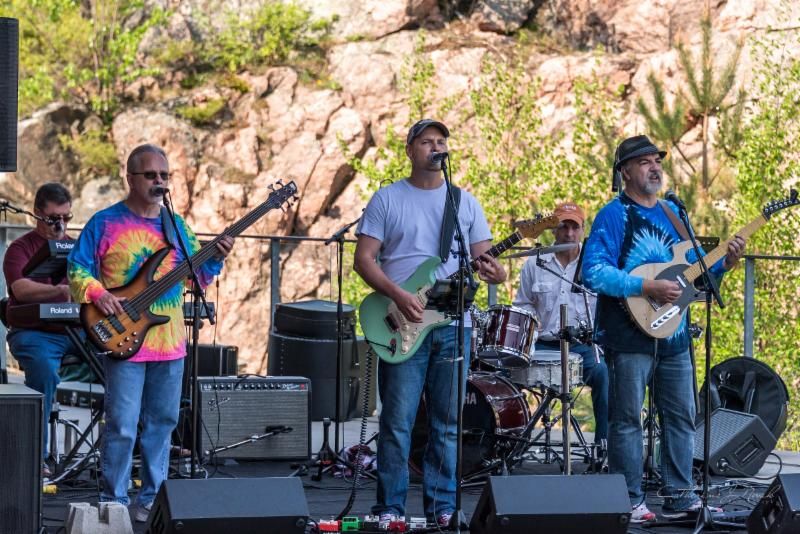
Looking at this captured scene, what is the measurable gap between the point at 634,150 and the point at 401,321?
1.45 metres

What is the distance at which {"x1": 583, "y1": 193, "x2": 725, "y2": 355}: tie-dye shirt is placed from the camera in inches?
233

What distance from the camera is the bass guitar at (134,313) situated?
5.54m

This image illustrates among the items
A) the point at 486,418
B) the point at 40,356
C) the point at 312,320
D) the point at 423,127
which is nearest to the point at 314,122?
the point at 312,320

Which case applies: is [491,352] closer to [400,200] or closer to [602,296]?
[602,296]

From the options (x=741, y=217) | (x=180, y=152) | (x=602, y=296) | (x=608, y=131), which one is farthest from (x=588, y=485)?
(x=180, y=152)

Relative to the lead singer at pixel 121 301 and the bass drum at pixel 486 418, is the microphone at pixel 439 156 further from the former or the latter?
the bass drum at pixel 486 418

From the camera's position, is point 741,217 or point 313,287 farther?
point 313,287

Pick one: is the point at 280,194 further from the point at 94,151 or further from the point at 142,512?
the point at 94,151

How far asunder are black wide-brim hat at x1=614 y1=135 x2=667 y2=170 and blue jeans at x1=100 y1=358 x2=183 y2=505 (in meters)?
2.38

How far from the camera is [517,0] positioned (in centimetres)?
3119

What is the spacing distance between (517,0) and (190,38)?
8.53 meters

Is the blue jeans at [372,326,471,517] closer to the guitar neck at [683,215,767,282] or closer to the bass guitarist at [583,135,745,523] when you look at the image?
the bass guitarist at [583,135,745,523]

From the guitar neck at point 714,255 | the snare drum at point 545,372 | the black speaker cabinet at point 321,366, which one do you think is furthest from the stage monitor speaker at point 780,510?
the black speaker cabinet at point 321,366

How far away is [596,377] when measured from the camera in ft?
25.9
